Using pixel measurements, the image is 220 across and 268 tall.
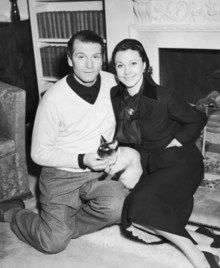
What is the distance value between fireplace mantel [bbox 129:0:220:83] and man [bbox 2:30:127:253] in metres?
0.97

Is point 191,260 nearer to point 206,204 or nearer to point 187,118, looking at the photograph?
point 206,204

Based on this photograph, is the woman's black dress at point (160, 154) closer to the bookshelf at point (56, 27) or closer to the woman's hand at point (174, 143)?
the woman's hand at point (174, 143)

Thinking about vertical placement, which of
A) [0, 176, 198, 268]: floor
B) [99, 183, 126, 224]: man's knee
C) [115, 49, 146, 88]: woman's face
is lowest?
[0, 176, 198, 268]: floor

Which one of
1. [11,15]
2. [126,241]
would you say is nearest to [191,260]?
[126,241]

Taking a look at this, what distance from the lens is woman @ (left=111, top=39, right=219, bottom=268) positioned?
→ 188 cm

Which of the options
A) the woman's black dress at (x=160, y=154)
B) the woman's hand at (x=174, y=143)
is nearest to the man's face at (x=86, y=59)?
the woman's black dress at (x=160, y=154)

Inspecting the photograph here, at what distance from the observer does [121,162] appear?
2041 mm

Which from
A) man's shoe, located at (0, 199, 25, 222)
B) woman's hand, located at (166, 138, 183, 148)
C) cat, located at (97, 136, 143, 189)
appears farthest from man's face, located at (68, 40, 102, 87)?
man's shoe, located at (0, 199, 25, 222)

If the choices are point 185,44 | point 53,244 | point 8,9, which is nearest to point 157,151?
point 53,244

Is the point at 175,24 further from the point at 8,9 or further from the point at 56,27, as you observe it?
the point at 8,9

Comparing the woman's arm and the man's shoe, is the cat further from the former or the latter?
the man's shoe

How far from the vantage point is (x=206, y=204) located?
2.35 meters

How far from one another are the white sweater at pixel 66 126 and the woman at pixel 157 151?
115 mm

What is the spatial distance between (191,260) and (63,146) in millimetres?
889
